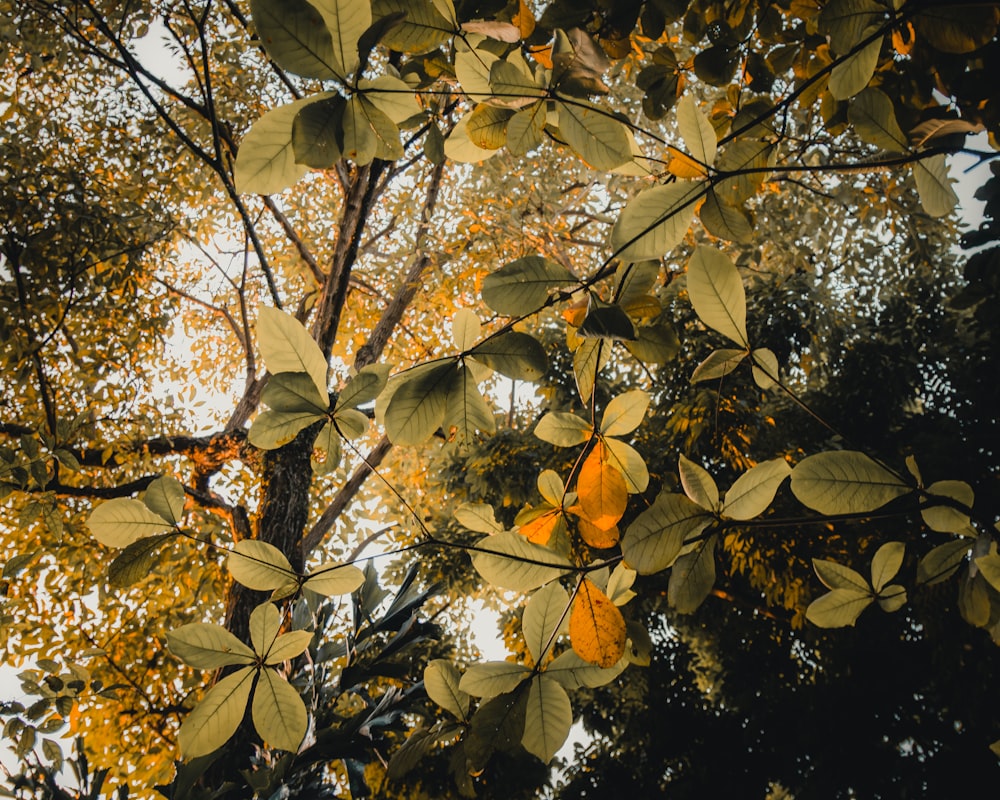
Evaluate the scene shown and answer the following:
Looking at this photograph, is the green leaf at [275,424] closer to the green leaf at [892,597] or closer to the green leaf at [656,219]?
the green leaf at [656,219]

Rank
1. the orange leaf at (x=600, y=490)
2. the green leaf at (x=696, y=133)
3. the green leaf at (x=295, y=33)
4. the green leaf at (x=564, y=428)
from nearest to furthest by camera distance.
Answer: the green leaf at (x=295, y=33) → the green leaf at (x=696, y=133) → the orange leaf at (x=600, y=490) → the green leaf at (x=564, y=428)

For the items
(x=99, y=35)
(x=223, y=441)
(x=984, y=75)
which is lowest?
(x=984, y=75)

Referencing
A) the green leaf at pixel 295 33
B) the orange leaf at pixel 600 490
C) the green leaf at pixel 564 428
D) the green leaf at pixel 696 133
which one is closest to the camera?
the green leaf at pixel 295 33

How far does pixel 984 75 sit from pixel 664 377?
12.5ft

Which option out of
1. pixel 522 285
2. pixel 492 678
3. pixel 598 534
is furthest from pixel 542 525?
pixel 522 285

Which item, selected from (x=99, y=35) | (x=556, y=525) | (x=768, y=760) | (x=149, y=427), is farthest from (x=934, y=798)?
(x=99, y=35)

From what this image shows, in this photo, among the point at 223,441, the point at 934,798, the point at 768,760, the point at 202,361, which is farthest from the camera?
the point at 202,361

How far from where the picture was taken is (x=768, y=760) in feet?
12.3

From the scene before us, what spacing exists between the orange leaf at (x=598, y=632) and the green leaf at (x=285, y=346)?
0.34 m

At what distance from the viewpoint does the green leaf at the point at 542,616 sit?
0.57 m

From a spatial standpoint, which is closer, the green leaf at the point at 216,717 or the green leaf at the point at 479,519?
the green leaf at the point at 216,717

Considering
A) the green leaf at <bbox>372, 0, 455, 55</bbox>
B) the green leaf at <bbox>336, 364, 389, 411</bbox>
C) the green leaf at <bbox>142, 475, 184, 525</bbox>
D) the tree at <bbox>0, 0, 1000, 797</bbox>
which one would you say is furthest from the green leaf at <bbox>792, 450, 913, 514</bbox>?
the green leaf at <bbox>142, 475, 184, 525</bbox>

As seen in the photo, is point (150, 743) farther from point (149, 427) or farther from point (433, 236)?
point (433, 236)

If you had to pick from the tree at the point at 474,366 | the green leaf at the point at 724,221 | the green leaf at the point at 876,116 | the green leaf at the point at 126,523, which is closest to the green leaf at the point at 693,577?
the tree at the point at 474,366
